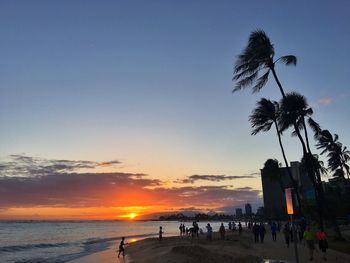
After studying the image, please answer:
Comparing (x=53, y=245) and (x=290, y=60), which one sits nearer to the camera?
(x=290, y=60)

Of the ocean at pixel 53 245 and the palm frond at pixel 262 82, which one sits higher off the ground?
the palm frond at pixel 262 82

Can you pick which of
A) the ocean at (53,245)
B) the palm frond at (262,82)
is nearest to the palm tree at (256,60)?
the palm frond at (262,82)

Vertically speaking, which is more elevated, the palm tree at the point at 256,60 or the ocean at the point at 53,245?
the palm tree at the point at 256,60

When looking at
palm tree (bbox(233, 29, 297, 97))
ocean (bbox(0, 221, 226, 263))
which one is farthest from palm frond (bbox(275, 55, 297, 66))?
ocean (bbox(0, 221, 226, 263))

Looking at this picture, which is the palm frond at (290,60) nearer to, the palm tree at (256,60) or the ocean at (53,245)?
the palm tree at (256,60)

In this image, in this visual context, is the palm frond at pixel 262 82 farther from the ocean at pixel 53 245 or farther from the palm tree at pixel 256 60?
the ocean at pixel 53 245

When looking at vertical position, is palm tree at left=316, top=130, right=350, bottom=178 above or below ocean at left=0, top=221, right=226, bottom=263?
above

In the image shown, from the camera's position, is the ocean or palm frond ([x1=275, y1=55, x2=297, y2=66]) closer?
palm frond ([x1=275, y1=55, x2=297, y2=66])

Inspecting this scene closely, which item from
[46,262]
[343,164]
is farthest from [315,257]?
[343,164]

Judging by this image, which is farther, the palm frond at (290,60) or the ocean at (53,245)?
the ocean at (53,245)

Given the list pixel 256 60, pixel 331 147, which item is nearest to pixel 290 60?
pixel 256 60

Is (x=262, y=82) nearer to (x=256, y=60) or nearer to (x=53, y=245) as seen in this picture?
(x=256, y=60)

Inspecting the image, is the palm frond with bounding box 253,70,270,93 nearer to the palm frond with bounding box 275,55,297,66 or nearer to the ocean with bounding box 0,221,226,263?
the palm frond with bounding box 275,55,297,66

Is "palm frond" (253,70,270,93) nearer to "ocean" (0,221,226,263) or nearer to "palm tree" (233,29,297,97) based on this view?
"palm tree" (233,29,297,97)
